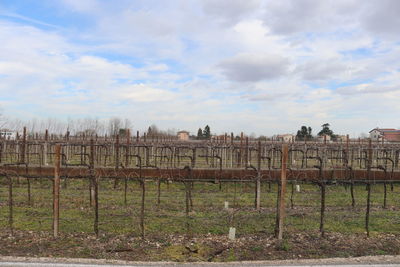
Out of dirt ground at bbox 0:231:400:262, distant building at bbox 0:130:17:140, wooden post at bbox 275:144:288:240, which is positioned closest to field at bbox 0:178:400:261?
dirt ground at bbox 0:231:400:262

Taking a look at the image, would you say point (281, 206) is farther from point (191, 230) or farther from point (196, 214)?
point (196, 214)

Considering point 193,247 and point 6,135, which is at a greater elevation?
point 6,135

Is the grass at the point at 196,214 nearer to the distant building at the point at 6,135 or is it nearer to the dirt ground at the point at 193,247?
the dirt ground at the point at 193,247

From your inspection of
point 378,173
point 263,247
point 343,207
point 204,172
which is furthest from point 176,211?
point 378,173

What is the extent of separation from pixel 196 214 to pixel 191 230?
170 cm

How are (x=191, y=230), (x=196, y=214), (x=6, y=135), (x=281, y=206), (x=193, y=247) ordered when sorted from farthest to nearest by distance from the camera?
(x=6, y=135)
(x=196, y=214)
(x=191, y=230)
(x=281, y=206)
(x=193, y=247)

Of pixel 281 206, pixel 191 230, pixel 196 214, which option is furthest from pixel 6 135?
pixel 281 206

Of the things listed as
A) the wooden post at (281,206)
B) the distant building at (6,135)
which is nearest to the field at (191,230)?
the wooden post at (281,206)

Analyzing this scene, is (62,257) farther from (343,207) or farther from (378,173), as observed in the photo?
(378,173)

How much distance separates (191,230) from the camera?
7.45m

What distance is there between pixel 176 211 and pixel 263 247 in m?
3.72

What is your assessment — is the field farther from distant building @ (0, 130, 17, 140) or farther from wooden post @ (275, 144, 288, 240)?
distant building @ (0, 130, 17, 140)

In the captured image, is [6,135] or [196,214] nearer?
[196,214]

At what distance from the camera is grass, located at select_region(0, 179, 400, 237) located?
761cm
